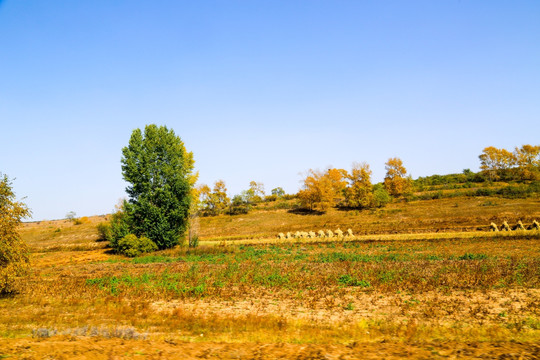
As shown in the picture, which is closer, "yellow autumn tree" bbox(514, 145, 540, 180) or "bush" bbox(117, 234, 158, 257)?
"bush" bbox(117, 234, 158, 257)

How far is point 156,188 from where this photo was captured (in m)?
50.9

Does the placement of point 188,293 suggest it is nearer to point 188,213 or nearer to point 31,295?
point 31,295

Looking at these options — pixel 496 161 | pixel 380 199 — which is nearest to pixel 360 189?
pixel 380 199

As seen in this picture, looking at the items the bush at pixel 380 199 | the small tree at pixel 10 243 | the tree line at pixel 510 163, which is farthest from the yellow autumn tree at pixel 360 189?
the small tree at pixel 10 243

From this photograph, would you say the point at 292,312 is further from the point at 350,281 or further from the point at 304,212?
the point at 304,212

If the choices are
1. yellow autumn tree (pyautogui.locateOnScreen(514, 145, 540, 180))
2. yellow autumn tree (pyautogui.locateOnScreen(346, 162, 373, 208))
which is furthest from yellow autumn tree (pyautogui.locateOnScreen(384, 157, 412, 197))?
yellow autumn tree (pyautogui.locateOnScreen(514, 145, 540, 180))

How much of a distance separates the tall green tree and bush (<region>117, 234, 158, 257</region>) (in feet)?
5.85

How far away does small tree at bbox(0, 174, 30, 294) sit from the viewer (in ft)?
62.4

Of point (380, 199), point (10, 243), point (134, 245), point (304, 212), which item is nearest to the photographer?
point (10, 243)

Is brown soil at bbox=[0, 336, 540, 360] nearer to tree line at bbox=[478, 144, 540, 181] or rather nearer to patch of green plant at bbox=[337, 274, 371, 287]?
patch of green plant at bbox=[337, 274, 371, 287]

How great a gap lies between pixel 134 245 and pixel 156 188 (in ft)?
29.9

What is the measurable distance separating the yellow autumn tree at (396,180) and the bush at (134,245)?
7400cm

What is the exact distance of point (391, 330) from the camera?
13.1 metres

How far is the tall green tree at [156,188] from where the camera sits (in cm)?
5112
